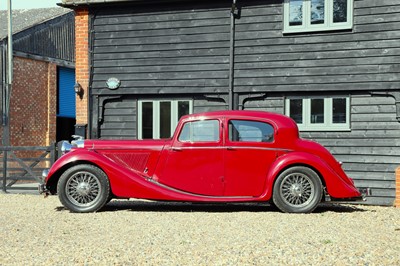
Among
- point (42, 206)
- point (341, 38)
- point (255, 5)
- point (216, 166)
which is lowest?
point (42, 206)

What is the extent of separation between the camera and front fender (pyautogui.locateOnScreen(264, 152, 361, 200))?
350 inches

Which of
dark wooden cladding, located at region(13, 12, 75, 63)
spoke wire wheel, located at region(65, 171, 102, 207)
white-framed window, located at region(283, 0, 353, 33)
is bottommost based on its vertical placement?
spoke wire wheel, located at region(65, 171, 102, 207)

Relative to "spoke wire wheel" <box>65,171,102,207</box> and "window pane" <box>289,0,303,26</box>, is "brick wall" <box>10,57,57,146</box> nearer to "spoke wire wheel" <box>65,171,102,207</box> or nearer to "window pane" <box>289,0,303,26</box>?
"window pane" <box>289,0,303,26</box>

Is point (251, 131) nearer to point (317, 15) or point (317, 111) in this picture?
point (317, 111)

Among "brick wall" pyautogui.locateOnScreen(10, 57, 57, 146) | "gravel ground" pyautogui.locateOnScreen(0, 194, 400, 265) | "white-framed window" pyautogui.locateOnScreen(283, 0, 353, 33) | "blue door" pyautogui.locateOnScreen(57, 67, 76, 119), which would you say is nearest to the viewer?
"gravel ground" pyautogui.locateOnScreen(0, 194, 400, 265)

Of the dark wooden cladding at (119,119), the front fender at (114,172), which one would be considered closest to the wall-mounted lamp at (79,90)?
the dark wooden cladding at (119,119)

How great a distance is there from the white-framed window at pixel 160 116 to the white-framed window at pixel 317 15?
2.91 m

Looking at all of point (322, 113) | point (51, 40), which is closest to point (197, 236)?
point (322, 113)

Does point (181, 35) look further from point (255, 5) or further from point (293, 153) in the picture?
point (293, 153)

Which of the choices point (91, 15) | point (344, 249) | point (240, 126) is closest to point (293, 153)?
point (240, 126)

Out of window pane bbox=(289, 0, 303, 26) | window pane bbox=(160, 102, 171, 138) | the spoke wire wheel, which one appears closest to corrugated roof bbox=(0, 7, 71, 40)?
window pane bbox=(160, 102, 171, 138)

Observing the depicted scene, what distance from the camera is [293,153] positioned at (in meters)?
9.00

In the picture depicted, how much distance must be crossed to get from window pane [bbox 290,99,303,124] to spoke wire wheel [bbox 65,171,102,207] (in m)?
5.20

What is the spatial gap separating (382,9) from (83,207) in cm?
721
